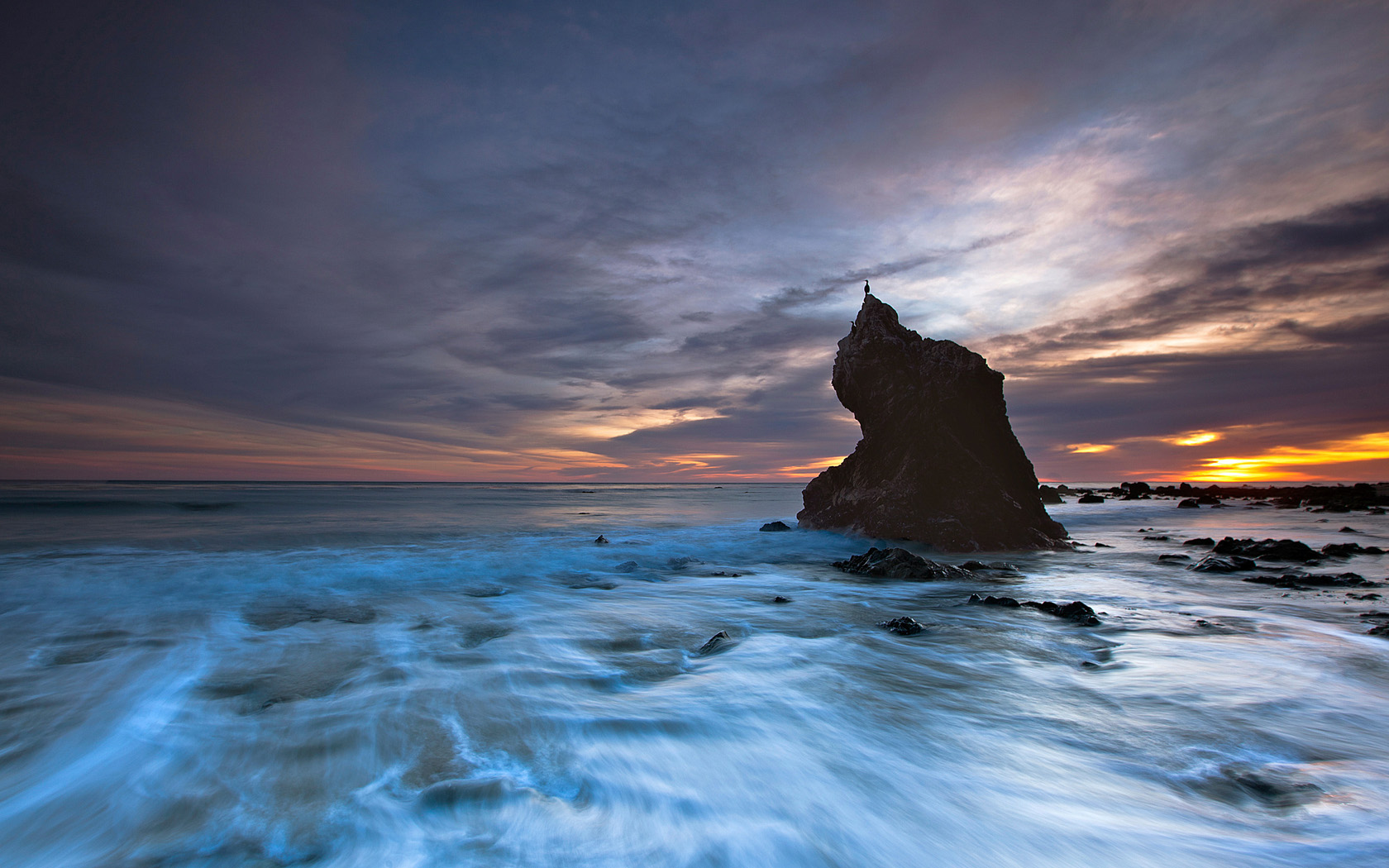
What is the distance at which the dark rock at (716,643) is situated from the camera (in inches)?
252

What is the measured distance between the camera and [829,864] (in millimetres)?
2822

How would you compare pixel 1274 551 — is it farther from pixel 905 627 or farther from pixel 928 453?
pixel 905 627

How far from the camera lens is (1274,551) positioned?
11.9 metres

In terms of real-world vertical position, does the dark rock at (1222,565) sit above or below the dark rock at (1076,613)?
above

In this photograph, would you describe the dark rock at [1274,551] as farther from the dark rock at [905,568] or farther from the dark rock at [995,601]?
the dark rock at [995,601]

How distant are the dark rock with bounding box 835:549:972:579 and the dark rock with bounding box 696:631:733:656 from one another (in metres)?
4.83

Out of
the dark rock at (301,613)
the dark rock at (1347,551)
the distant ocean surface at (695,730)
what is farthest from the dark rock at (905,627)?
the dark rock at (1347,551)

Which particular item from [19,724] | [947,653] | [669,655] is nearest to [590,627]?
[669,655]

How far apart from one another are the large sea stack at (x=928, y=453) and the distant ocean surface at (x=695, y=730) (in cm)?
409

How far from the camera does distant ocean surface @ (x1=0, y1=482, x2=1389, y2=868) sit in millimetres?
2938

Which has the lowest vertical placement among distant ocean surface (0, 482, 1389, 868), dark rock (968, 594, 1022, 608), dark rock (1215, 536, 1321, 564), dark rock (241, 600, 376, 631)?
dark rock (241, 600, 376, 631)

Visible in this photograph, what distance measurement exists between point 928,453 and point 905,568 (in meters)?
4.83

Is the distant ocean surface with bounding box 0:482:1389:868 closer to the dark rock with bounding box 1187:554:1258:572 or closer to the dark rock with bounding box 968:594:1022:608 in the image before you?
the dark rock with bounding box 968:594:1022:608

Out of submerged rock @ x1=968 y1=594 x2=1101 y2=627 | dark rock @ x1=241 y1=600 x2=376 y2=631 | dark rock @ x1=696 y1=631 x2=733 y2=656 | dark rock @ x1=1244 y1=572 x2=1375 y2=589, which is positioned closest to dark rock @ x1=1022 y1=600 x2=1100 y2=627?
submerged rock @ x1=968 y1=594 x2=1101 y2=627
